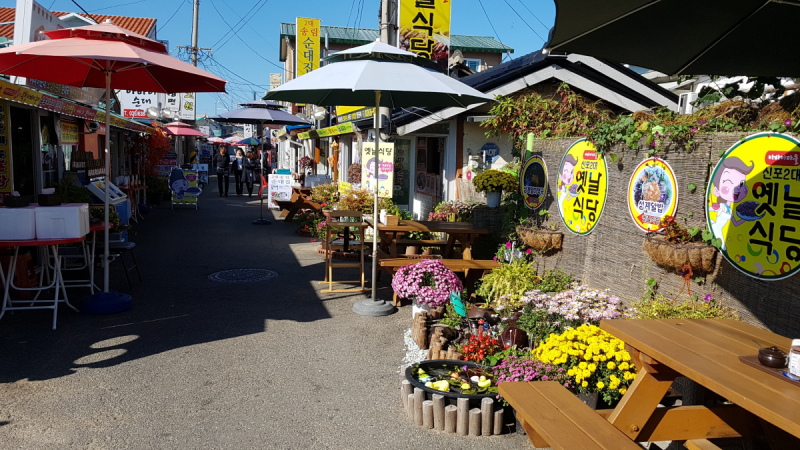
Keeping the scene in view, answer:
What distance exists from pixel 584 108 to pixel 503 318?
3972 mm

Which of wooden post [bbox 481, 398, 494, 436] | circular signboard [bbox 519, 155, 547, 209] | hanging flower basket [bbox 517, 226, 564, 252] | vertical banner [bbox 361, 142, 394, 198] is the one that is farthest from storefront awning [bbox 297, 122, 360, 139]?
wooden post [bbox 481, 398, 494, 436]

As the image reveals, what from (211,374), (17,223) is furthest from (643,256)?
(17,223)

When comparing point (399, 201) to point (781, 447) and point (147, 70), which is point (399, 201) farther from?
point (781, 447)

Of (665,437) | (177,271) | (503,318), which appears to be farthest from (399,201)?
(665,437)

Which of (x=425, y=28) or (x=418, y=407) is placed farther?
(x=425, y=28)

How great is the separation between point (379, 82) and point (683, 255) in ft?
Answer: 11.2

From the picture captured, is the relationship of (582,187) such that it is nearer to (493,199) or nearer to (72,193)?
(493,199)

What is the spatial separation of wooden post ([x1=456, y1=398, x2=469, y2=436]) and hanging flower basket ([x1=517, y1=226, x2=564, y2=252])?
2944 mm

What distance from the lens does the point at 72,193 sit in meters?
9.10

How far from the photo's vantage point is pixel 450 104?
24.3ft

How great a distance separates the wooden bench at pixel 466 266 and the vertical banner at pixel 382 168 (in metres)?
1.41

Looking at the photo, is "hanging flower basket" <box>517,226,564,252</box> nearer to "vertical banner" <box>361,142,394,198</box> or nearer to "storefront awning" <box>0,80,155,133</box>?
"vertical banner" <box>361,142,394,198</box>

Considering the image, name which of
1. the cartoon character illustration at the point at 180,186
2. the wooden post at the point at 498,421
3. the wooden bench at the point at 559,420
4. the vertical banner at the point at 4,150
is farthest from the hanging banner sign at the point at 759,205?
the cartoon character illustration at the point at 180,186

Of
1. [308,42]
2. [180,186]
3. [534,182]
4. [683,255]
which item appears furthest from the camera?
[308,42]
